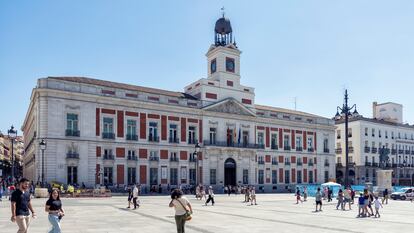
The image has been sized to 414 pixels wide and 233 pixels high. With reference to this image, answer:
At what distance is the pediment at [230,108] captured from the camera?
57.1 m

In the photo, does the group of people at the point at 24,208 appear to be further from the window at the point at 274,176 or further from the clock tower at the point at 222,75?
the window at the point at 274,176

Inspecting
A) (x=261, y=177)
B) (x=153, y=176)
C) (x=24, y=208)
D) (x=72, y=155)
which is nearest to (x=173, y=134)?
(x=153, y=176)

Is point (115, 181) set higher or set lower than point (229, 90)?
lower

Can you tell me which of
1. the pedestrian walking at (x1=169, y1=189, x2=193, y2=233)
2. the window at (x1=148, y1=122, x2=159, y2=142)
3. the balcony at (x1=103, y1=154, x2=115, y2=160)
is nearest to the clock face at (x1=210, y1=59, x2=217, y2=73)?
the window at (x1=148, y1=122, x2=159, y2=142)

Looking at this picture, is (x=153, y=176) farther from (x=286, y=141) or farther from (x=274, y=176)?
(x=286, y=141)

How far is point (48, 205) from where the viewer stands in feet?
36.6

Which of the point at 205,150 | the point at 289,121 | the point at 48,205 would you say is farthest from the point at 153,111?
the point at 48,205

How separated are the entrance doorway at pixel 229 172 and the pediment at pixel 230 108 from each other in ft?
21.8

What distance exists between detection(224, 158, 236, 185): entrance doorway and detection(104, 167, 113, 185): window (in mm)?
16442

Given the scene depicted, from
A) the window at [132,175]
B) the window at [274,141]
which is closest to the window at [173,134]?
the window at [132,175]

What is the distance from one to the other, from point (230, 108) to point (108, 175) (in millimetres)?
19672

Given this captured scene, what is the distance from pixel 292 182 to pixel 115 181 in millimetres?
28887

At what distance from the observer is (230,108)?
2320 inches

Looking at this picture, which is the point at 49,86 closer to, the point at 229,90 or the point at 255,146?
the point at 229,90
